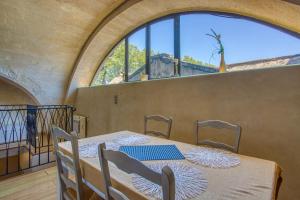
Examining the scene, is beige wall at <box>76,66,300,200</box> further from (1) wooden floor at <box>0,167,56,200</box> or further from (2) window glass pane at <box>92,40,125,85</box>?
(2) window glass pane at <box>92,40,125,85</box>

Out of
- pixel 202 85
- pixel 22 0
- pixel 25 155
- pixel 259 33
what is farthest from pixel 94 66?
pixel 259 33

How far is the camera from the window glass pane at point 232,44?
7.39 feet

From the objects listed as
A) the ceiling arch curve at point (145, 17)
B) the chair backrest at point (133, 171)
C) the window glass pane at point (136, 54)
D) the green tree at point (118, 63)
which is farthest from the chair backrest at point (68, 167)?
the green tree at point (118, 63)

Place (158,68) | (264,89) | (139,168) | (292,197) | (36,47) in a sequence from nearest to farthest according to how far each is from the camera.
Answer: (139,168) → (292,197) → (264,89) → (158,68) → (36,47)

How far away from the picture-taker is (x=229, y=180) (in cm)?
93

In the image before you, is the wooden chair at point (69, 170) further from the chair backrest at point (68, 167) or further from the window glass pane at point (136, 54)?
the window glass pane at point (136, 54)

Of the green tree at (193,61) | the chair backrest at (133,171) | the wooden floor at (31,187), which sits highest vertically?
the green tree at (193,61)

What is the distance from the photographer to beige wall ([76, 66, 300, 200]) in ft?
5.09

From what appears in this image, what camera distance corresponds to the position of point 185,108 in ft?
7.59

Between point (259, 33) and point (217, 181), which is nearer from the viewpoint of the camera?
point (217, 181)

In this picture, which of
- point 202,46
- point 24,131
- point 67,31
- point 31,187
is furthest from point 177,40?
point 24,131

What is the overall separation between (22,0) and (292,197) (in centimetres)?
444

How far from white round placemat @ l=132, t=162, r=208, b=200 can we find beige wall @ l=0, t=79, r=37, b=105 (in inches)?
185

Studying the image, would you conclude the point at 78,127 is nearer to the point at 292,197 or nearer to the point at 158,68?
the point at 158,68
